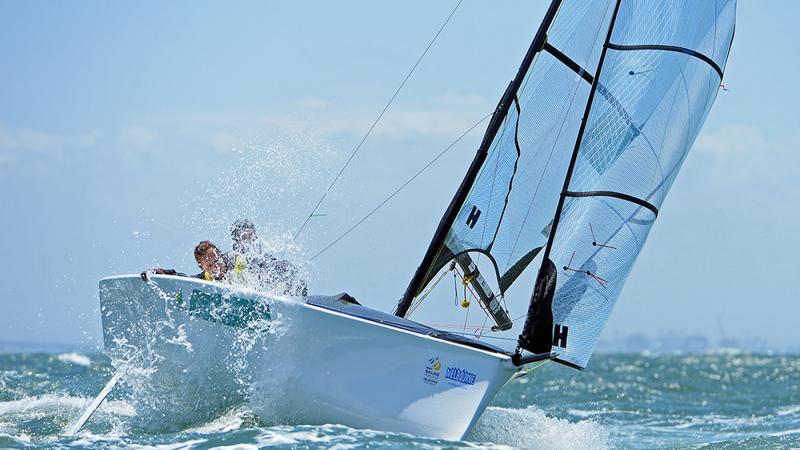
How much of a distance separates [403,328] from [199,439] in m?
1.55

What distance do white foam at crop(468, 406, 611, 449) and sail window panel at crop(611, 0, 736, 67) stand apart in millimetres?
3197

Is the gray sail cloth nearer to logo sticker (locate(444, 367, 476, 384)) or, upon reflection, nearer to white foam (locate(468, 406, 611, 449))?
logo sticker (locate(444, 367, 476, 384))

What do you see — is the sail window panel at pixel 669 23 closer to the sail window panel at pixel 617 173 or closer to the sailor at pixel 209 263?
the sail window panel at pixel 617 173

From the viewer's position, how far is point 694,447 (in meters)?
9.89

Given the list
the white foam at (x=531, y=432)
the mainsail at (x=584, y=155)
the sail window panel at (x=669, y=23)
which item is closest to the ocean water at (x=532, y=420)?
the white foam at (x=531, y=432)

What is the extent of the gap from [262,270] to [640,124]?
316 cm

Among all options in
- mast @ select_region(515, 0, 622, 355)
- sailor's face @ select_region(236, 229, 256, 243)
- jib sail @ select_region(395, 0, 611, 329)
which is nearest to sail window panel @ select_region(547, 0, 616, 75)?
jib sail @ select_region(395, 0, 611, 329)

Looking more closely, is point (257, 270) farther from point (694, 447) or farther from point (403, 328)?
point (694, 447)

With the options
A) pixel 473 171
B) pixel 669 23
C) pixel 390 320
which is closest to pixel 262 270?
pixel 390 320

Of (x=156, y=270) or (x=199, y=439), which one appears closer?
(x=199, y=439)

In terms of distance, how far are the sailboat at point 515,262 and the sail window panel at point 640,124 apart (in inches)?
0.4

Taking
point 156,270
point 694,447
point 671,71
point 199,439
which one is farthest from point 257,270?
point 694,447

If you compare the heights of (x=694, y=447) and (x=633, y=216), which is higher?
(x=633, y=216)

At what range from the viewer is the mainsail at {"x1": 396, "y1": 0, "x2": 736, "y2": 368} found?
8.05 m
